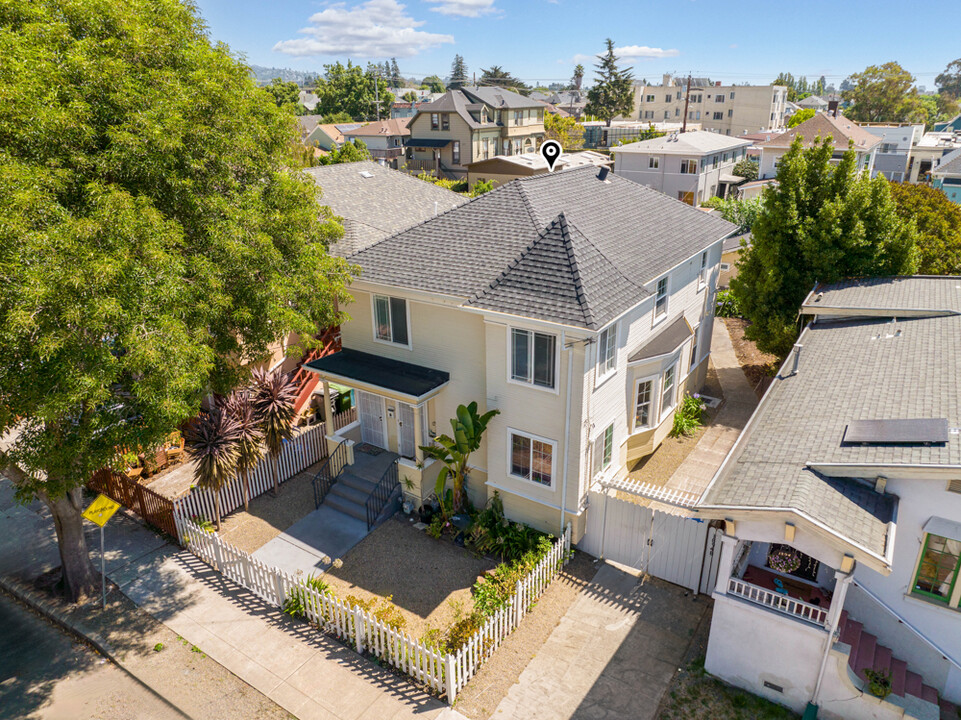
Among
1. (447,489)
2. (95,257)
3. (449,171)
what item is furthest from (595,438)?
(449,171)

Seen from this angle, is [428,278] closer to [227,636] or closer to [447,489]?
[447,489]

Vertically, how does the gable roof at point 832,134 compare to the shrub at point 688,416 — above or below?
above

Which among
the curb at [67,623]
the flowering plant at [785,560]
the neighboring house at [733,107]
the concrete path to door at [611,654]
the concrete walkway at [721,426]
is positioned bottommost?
the curb at [67,623]

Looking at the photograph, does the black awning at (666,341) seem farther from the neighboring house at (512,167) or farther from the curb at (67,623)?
the neighboring house at (512,167)

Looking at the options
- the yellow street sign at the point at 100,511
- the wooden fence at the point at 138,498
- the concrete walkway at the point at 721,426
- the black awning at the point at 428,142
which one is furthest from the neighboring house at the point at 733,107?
the yellow street sign at the point at 100,511

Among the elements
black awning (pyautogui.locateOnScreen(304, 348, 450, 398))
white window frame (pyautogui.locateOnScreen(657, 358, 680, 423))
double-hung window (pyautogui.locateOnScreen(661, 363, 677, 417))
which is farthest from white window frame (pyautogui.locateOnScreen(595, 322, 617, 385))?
black awning (pyautogui.locateOnScreen(304, 348, 450, 398))

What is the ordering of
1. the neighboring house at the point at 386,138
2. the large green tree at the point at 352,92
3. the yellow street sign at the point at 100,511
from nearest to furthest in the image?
the yellow street sign at the point at 100,511 → the neighboring house at the point at 386,138 → the large green tree at the point at 352,92

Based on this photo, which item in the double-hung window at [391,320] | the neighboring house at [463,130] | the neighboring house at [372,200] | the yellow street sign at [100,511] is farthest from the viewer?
the neighboring house at [463,130]
